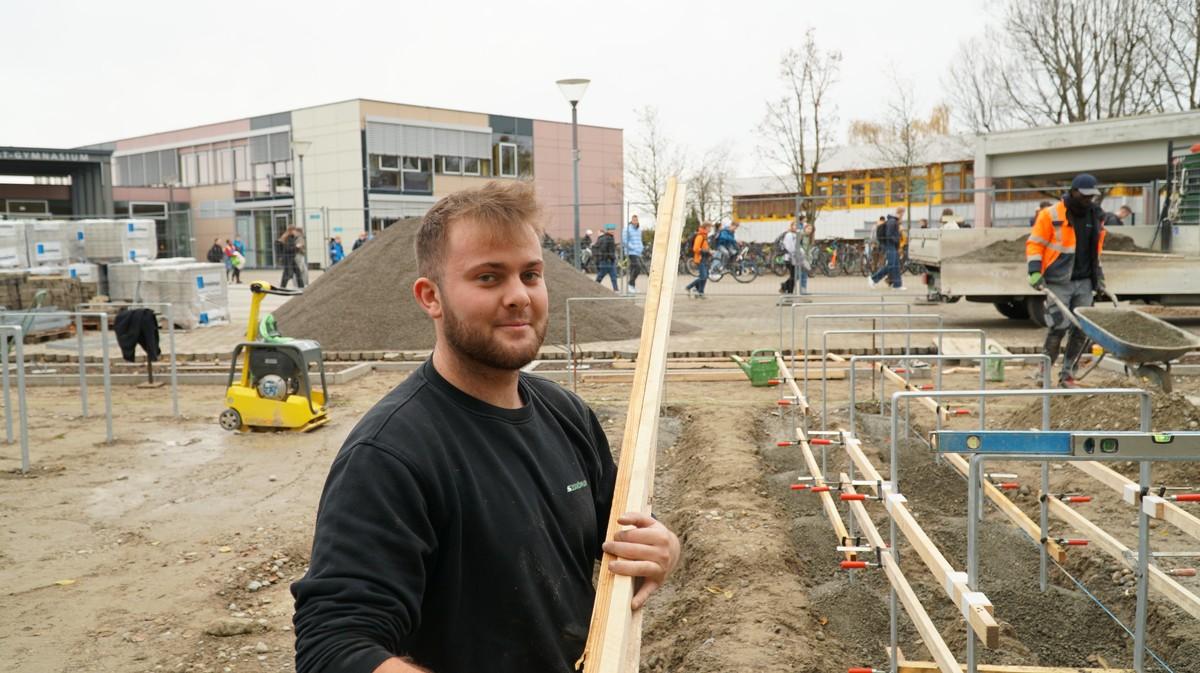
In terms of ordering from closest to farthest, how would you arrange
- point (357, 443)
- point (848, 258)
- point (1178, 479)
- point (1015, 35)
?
point (357, 443) < point (1178, 479) < point (848, 258) < point (1015, 35)

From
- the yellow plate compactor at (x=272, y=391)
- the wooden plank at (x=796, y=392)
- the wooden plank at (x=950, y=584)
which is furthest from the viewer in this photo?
the yellow plate compactor at (x=272, y=391)

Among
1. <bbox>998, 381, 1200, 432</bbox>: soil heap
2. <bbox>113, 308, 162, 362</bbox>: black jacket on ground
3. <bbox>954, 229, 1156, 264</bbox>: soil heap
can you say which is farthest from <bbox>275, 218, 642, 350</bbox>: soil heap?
<bbox>998, 381, 1200, 432</bbox>: soil heap

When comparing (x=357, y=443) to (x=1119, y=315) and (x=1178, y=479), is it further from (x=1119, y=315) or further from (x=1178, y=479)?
(x=1119, y=315)

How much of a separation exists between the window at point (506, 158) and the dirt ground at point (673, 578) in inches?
1591

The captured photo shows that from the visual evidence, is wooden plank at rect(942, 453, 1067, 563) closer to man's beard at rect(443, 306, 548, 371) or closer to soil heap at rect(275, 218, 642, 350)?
man's beard at rect(443, 306, 548, 371)

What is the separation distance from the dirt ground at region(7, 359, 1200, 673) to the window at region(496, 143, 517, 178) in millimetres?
40402

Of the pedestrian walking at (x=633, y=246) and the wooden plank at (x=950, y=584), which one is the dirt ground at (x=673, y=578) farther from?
the pedestrian walking at (x=633, y=246)

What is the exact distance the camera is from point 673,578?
5883 mm

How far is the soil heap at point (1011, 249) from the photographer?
50.2ft

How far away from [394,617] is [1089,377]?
38.4 feet

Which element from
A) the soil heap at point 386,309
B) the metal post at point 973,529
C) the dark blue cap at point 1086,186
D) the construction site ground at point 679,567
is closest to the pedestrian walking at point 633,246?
the soil heap at point 386,309

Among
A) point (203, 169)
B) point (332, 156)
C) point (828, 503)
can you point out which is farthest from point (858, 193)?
point (828, 503)

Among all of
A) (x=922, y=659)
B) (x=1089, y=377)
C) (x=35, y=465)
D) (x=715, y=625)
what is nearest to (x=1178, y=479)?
(x=922, y=659)

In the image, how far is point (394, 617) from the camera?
60.1 inches
